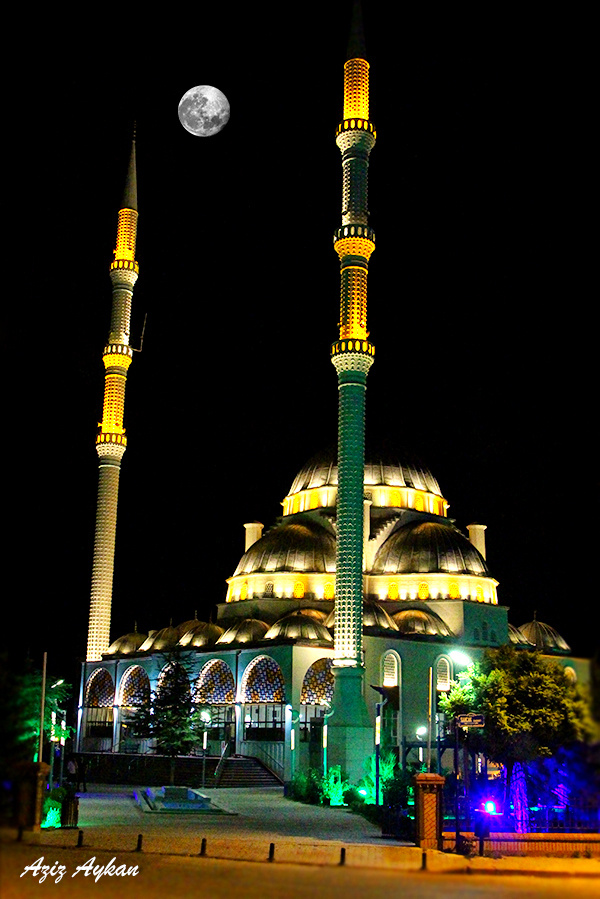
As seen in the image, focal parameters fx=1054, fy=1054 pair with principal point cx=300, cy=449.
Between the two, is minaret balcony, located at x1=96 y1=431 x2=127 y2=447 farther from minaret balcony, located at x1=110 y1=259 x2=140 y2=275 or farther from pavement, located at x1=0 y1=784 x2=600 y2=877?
pavement, located at x1=0 y1=784 x2=600 y2=877

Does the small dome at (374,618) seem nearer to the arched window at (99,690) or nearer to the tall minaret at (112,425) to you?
the tall minaret at (112,425)

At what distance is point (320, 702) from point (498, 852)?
2636 cm

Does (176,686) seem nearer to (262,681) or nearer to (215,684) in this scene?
(262,681)

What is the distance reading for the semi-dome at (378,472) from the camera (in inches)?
2186

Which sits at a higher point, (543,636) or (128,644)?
(543,636)

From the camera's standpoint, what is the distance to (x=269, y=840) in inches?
782

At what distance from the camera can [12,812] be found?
9836 mm

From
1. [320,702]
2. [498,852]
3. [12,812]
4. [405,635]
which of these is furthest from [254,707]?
[12,812]

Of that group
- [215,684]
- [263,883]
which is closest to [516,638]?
[215,684]

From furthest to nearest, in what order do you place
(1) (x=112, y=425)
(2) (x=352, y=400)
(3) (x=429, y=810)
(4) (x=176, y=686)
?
(1) (x=112, y=425)
(2) (x=352, y=400)
(4) (x=176, y=686)
(3) (x=429, y=810)

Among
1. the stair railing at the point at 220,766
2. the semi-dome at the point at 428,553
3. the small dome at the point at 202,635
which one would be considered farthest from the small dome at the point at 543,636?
the stair railing at the point at 220,766

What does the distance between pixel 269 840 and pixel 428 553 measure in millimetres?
31913

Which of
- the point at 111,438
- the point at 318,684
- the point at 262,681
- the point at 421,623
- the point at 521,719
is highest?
the point at 111,438

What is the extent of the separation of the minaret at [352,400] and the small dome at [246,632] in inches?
322
